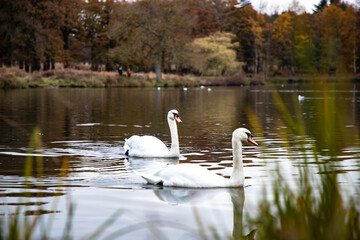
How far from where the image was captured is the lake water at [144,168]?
13.6 ft

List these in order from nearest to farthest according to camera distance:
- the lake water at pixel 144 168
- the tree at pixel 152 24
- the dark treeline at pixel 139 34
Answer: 1. the lake water at pixel 144 168
2. the tree at pixel 152 24
3. the dark treeline at pixel 139 34

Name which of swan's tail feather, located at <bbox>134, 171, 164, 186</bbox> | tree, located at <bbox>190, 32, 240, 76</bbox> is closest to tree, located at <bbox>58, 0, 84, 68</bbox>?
tree, located at <bbox>190, 32, 240, 76</bbox>

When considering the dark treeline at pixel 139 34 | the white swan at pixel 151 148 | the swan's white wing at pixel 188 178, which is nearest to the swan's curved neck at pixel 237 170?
the swan's white wing at pixel 188 178

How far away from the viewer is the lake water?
415cm

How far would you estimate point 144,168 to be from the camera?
1023 cm

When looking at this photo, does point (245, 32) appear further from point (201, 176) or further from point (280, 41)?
point (201, 176)

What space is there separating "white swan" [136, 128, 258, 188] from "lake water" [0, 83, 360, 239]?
113 mm

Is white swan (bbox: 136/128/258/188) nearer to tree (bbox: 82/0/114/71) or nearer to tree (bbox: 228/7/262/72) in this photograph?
tree (bbox: 82/0/114/71)

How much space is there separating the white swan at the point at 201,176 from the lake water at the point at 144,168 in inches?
4.5

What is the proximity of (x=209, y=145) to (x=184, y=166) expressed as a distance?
5225 mm

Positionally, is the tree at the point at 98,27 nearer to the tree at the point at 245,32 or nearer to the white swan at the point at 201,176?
the tree at the point at 245,32

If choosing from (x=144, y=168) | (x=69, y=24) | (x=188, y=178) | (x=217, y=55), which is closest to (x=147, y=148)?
(x=144, y=168)

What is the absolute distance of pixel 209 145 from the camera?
1338cm

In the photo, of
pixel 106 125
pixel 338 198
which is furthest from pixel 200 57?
pixel 338 198
